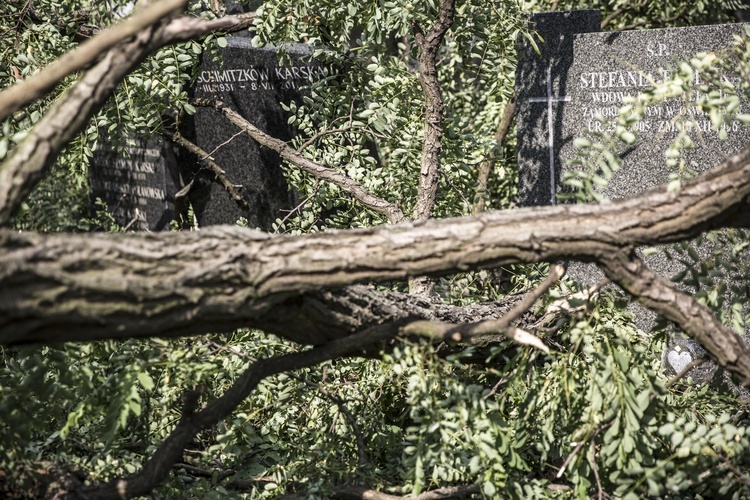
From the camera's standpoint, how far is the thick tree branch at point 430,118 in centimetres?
327

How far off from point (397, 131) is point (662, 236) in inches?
80.8

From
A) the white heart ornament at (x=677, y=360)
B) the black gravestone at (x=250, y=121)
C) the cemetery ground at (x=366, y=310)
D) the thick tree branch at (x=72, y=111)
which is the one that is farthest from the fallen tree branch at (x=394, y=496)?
the black gravestone at (x=250, y=121)

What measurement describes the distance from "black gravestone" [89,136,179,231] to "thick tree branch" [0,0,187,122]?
10.9 feet

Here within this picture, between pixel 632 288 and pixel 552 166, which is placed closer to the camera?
pixel 632 288

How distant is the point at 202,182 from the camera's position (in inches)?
210

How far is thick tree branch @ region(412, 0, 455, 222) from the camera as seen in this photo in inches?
129

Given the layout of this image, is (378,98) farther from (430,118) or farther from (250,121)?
(250,121)

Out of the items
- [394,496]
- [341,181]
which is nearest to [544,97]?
[341,181]

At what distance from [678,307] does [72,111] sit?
1619mm

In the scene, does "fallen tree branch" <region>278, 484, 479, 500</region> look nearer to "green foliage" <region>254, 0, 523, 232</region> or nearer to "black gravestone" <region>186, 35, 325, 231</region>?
"green foliage" <region>254, 0, 523, 232</region>

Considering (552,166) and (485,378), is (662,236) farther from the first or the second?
(552,166)

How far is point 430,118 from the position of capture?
10.9 feet

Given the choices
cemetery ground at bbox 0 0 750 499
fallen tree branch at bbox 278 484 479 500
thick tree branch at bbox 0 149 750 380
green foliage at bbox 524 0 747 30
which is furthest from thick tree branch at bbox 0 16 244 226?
green foliage at bbox 524 0 747 30

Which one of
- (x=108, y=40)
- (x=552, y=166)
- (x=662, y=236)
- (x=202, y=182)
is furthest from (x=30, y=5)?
(x=662, y=236)
